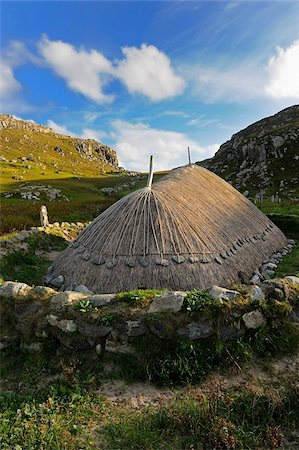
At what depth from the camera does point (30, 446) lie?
5.43 meters

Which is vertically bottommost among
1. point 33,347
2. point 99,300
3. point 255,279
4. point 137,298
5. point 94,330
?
point 33,347

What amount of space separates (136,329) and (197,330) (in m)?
1.48

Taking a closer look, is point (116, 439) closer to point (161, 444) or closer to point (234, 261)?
point (161, 444)

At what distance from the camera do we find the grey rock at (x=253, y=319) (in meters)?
7.71

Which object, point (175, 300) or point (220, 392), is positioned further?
point (175, 300)

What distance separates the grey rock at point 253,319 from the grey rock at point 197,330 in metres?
0.95

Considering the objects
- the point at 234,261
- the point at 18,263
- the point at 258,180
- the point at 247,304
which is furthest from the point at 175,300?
the point at 258,180

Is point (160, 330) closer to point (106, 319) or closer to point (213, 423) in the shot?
point (106, 319)

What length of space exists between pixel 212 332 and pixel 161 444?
2.73 metres

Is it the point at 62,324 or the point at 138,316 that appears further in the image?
the point at 62,324

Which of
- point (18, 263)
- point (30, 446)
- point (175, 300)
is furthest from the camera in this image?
point (18, 263)

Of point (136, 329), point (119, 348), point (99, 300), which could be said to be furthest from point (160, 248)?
point (119, 348)

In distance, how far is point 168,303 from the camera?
7820mm

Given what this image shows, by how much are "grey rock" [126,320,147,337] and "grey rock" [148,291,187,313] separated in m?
0.42
